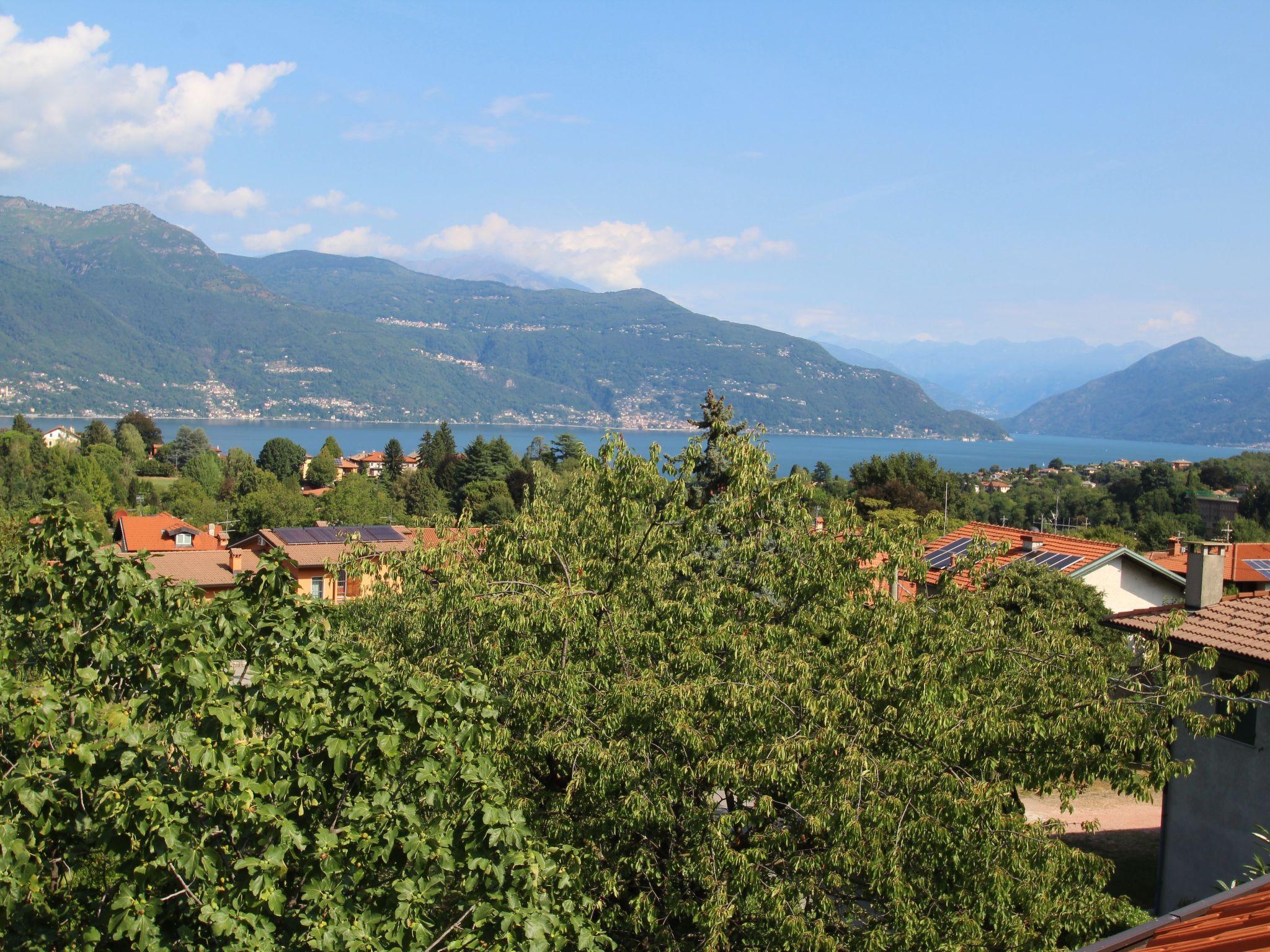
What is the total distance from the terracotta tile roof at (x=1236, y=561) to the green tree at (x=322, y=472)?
84470mm

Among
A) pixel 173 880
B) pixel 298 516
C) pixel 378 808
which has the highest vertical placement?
pixel 378 808

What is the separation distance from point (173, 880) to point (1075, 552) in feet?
89.2

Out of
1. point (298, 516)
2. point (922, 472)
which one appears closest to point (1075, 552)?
point (922, 472)

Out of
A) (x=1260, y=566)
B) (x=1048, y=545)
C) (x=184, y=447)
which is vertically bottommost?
(x=1260, y=566)

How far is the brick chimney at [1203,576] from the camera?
14.9m

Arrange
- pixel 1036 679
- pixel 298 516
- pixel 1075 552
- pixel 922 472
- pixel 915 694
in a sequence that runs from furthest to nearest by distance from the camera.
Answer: pixel 298 516 → pixel 922 472 → pixel 1075 552 → pixel 1036 679 → pixel 915 694

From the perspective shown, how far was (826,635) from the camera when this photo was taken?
926 centimetres

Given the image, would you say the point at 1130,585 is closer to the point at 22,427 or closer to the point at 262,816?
the point at 262,816

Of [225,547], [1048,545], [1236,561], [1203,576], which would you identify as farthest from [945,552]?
[225,547]

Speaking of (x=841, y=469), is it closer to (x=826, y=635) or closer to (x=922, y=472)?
(x=922, y=472)

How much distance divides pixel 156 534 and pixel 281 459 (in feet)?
181

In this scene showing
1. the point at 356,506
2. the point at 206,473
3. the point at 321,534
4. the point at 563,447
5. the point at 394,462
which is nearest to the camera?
the point at 321,534

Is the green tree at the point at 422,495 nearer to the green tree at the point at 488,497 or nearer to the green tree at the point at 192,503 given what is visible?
the green tree at the point at 488,497

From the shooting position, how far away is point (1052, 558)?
2694 centimetres
